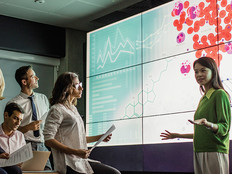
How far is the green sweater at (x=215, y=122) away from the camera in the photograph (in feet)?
9.03

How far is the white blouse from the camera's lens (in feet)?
7.80

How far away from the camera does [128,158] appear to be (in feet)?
15.7

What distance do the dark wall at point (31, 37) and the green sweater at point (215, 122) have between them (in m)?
3.72

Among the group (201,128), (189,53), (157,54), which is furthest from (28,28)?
(201,128)

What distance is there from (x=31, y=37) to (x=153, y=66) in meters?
2.29

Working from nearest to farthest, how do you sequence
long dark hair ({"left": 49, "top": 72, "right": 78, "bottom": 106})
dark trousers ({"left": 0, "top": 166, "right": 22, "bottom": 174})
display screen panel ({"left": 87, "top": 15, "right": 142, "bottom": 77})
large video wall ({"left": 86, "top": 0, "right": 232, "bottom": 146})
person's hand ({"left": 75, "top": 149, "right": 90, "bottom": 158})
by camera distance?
person's hand ({"left": 75, "top": 149, "right": 90, "bottom": 158}) → dark trousers ({"left": 0, "top": 166, "right": 22, "bottom": 174}) → long dark hair ({"left": 49, "top": 72, "right": 78, "bottom": 106}) → large video wall ({"left": 86, "top": 0, "right": 232, "bottom": 146}) → display screen panel ({"left": 87, "top": 15, "right": 142, "bottom": 77})

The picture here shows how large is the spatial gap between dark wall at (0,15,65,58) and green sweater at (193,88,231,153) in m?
3.72

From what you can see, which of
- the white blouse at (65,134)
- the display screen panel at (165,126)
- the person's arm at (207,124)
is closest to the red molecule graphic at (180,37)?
the display screen panel at (165,126)

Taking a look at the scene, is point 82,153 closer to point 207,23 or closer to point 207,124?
point 207,124

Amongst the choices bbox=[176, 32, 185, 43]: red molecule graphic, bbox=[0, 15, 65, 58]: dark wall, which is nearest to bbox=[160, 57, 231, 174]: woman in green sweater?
bbox=[176, 32, 185, 43]: red molecule graphic

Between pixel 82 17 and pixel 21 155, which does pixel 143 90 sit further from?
pixel 21 155

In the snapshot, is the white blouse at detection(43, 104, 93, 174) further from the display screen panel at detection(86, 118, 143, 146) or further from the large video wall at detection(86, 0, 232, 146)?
the display screen panel at detection(86, 118, 143, 146)

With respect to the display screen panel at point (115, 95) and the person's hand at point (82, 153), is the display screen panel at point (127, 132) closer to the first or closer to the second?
the display screen panel at point (115, 95)

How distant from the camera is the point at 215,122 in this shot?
9.20 ft
